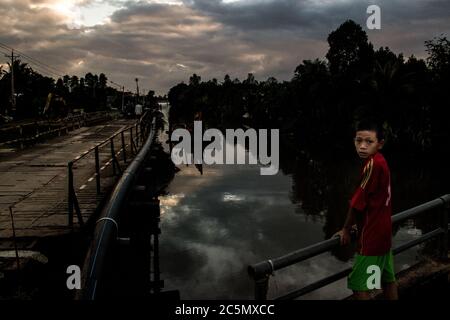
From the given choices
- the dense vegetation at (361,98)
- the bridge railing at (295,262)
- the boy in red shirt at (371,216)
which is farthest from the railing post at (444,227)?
the dense vegetation at (361,98)

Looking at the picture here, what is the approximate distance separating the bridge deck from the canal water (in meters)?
4.37

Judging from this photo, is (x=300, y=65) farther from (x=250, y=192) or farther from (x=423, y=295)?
(x=423, y=295)

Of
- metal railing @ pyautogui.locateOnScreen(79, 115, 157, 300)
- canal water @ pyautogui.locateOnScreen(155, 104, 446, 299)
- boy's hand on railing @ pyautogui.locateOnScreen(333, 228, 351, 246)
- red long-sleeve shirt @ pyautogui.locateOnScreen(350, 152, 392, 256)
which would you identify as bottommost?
canal water @ pyautogui.locateOnScreen(155, 104, 446, 299)

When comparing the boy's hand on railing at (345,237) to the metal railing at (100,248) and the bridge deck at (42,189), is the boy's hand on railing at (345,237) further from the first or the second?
the bridge deck at (42,189)

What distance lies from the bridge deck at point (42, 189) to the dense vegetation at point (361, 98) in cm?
1956

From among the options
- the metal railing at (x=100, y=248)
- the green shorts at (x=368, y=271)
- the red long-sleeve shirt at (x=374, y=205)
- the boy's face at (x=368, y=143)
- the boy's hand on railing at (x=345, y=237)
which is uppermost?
the boy's face at (x=368, y=143)

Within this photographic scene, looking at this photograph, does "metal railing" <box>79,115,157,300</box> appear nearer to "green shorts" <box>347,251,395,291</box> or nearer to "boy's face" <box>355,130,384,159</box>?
"green shorts" <box>347,251,395,291</box>

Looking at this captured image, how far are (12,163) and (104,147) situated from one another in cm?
573

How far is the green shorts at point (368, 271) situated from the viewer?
135 inches

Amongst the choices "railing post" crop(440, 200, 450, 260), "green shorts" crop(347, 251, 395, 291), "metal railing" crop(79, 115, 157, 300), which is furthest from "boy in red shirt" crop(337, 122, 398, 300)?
"metal railing" crop(79, 115, 157, 300)

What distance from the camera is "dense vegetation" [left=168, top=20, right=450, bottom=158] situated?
38.1 metres

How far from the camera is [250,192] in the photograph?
26984mm

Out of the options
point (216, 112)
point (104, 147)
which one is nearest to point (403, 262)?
point (104, 147)

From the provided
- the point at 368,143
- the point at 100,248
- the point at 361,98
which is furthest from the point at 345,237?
the point at 361,98
